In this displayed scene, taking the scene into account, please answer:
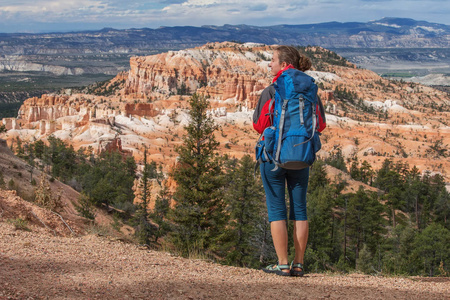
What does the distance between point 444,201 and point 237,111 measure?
50.4m

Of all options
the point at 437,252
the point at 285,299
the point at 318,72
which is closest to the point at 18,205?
the point at 285,299

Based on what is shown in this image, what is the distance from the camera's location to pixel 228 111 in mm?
82250

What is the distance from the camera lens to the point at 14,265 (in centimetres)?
407

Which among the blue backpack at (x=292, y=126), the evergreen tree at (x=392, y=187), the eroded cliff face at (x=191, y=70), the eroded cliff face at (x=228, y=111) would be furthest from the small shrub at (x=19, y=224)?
the eroded cliff face at (x=191, y=70)

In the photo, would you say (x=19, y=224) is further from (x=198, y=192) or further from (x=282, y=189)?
(x=198, y=192)

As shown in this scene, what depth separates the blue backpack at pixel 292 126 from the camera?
13.0 ft

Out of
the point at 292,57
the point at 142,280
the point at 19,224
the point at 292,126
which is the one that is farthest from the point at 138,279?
A: the point at 292,57

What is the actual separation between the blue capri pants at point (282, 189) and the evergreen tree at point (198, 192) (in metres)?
9.31

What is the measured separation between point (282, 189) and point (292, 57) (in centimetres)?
145

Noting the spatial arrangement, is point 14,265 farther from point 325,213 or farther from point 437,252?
point 325,213

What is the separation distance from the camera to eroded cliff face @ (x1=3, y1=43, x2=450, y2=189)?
191ft

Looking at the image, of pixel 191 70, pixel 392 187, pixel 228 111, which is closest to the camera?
pixel 392 187

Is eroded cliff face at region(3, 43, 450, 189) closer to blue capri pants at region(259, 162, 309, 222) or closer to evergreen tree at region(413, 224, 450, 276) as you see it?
evergreen tree at region(413, 224, 450, 276)

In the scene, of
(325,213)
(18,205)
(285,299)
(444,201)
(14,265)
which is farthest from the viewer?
(444,201)
